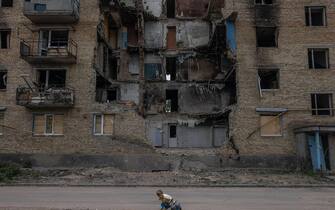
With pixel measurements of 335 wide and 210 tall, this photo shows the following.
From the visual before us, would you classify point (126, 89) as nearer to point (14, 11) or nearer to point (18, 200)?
point (14, 11)

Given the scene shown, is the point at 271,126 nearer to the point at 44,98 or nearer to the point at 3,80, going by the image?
the point at 44,98

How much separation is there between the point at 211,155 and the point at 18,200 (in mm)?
14653

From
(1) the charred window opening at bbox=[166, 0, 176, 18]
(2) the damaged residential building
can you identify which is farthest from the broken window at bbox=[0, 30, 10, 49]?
(1) the charred window opening at bbox=[166, 0, 176, 18]

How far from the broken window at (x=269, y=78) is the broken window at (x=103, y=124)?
11.5m

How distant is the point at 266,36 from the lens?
29.6 m

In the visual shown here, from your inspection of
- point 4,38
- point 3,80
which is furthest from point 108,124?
point 4,38

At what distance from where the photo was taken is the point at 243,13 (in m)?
27.8

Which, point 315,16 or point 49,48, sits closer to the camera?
point 49,48

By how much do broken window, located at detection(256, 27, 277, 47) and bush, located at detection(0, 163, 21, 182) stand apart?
63.9ft

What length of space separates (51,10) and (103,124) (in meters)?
8.93

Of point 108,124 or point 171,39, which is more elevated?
point 171,39

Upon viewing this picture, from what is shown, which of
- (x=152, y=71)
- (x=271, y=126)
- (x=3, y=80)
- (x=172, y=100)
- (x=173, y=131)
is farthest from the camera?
(x=172, y=100)

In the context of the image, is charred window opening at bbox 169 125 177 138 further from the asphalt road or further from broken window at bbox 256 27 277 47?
the asphalt road

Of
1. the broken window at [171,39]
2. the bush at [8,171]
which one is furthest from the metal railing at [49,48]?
the broken window at [171,39]
